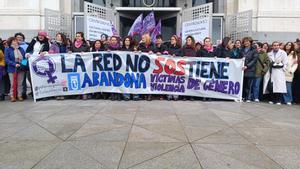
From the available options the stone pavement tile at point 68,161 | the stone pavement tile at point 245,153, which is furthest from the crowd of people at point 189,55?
the stone pavement tile at point 68,161

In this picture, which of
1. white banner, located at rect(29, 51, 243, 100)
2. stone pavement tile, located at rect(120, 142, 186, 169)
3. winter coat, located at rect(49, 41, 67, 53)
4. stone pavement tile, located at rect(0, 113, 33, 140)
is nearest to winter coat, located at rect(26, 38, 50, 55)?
winter coat, located at rect(49, 41, 67, 53)

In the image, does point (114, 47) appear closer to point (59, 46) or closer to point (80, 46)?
point (80, 46)

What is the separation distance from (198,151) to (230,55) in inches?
211

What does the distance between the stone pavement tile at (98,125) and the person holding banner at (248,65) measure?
183 inches

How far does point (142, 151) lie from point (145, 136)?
729 mm

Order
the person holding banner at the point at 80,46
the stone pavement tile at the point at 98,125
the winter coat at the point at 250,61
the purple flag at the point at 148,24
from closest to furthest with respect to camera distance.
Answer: the stone pavement tile at the point at 98,125 → the winter coat at the point at 250,61 → the person holding banner at the point at 80,46 → the purple flag at the point at 148,24

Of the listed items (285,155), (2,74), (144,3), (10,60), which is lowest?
(285,155)

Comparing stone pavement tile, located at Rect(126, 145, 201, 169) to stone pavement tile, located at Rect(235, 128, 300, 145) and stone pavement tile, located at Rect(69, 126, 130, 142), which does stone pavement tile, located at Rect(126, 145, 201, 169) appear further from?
stone pavement tile, located at Rect(235, 128, 300, 145)

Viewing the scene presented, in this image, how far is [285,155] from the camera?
14.2 ft

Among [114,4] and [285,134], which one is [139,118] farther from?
[114,4]

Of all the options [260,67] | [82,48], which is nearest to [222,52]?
[260,67]

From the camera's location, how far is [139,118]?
6.40m

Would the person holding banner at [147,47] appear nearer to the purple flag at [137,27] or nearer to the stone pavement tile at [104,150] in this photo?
the purple flag at [137,27]

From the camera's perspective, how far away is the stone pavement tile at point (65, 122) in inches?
208
